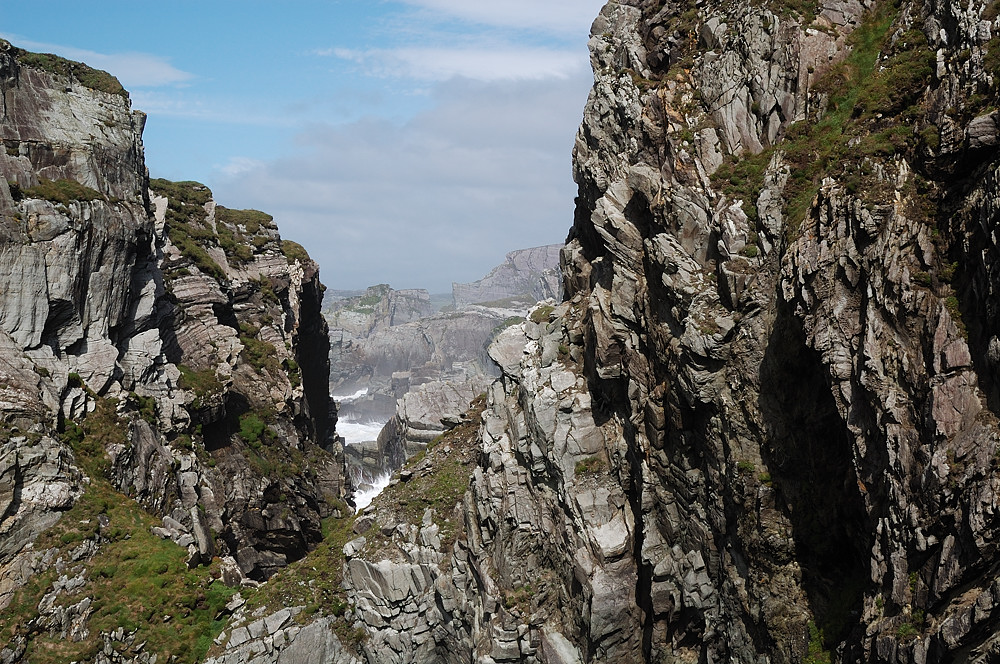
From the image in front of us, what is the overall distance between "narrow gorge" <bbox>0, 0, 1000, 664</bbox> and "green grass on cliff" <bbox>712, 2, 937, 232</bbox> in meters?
0.11

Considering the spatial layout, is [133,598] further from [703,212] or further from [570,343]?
[703,212]

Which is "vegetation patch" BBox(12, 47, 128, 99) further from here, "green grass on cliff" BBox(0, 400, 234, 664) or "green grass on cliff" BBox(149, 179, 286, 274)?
"green grass on cliff" BBox(0, 400, 234, 664)

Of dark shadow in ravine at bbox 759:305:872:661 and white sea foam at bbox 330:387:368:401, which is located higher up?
dark shadow in ravine at bbox 759:305:872:661

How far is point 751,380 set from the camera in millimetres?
20500

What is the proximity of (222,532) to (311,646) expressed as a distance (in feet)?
39.9

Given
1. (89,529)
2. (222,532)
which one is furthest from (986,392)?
(222,532)

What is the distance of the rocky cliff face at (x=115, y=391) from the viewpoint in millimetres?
30516

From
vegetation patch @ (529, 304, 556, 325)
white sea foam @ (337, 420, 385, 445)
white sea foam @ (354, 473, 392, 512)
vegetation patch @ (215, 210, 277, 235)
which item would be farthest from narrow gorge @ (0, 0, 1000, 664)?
white sea foam @ (337, 420, 385, 445)

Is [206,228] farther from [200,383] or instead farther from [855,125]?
[855,125]

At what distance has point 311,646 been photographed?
1280 inches

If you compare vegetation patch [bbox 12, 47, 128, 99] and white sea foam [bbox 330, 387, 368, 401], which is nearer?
vegetation patch [bbox 12, 47, 128, 99]

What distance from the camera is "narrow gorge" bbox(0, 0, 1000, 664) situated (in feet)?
49.8

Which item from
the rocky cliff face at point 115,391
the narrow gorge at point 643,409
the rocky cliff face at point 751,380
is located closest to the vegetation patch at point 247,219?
the rocky cliff face at point 115,391

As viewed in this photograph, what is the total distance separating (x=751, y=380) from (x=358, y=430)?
137 metres
